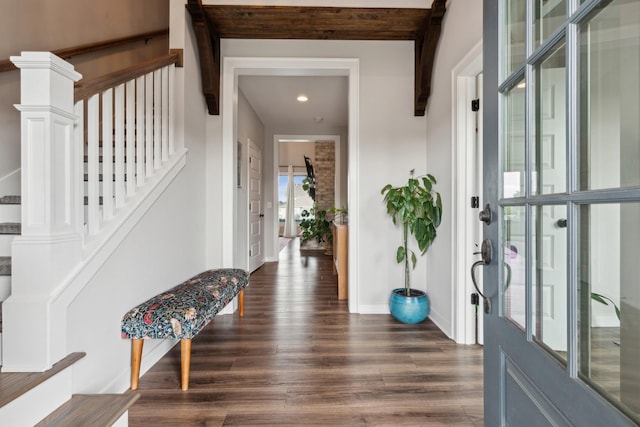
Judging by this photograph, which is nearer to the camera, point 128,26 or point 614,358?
point 614,358

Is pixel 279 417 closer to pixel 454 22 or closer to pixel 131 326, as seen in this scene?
pixel 131 326

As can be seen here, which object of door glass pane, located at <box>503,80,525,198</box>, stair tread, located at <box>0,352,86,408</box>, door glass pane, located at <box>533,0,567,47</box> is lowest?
stair tread, located at <box>0,352,86,408</box>

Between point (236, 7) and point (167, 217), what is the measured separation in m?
1.81

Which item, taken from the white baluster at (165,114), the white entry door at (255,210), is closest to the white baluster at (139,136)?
the white baluster at (165,114)

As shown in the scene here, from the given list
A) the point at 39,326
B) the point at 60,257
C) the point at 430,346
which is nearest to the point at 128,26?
the point at 60,257

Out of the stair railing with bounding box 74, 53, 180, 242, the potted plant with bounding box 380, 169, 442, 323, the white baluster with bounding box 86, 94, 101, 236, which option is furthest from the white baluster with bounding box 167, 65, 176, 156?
the potted plant with bounding box 380, 169, 442, 323

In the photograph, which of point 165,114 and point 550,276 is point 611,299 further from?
point 165,114

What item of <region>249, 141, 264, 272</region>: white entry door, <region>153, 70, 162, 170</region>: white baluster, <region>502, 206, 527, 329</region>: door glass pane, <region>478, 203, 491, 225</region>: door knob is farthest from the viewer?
<region>249, 141, 264, 272</region>: white entry door

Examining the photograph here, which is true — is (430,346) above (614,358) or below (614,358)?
below

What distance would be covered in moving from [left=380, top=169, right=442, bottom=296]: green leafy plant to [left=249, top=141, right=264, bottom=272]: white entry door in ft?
8.65

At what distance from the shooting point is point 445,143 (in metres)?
2.45

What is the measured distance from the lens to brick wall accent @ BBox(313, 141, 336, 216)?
7.58m

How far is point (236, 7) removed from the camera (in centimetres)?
250

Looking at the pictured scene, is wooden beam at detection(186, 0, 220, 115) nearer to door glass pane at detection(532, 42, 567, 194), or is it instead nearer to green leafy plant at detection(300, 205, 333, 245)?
door glass pane at detection(532, 42, 567, 194)
